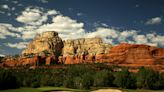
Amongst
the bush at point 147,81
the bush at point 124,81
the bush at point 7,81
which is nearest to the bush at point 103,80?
the bush at point 124,81

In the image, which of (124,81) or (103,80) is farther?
(103,80)

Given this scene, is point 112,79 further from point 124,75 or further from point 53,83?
point 53,83

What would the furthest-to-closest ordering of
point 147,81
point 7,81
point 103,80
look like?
point 103,80 < point 147,81 < point 7,81

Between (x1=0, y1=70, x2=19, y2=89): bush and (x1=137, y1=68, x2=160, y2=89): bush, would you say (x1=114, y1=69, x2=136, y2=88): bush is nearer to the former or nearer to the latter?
(x1=137, y1=68, x2=160, y2=89): bush

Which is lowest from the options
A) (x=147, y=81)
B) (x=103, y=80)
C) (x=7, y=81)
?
(x=147, y=81)

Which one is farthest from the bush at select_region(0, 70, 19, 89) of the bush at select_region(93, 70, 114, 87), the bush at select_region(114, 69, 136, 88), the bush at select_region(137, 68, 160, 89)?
the bush at select_region(137, 68, 160, 89)

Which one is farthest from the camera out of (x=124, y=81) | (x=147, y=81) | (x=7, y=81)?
(x=124, y=81)

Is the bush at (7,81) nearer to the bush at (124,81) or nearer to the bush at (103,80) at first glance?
the bush at (103,80)

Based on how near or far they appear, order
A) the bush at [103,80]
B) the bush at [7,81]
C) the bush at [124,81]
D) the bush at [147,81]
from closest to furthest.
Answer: the bush at [7,81], the bush at [147,81], the bush at [124,81], the bush at [103,80]

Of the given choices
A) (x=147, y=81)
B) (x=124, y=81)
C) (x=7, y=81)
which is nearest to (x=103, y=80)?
(x=124, y=81)

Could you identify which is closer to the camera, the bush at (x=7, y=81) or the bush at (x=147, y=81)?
the bush at (x=7, y=81)

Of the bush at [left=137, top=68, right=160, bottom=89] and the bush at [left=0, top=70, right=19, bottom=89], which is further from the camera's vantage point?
the bush at [left=137, top=68, right=160, bottom=89]

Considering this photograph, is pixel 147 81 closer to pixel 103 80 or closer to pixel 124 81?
pixel 124 81

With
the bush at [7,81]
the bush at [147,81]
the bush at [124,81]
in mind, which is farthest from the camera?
the bush at [124,81]
